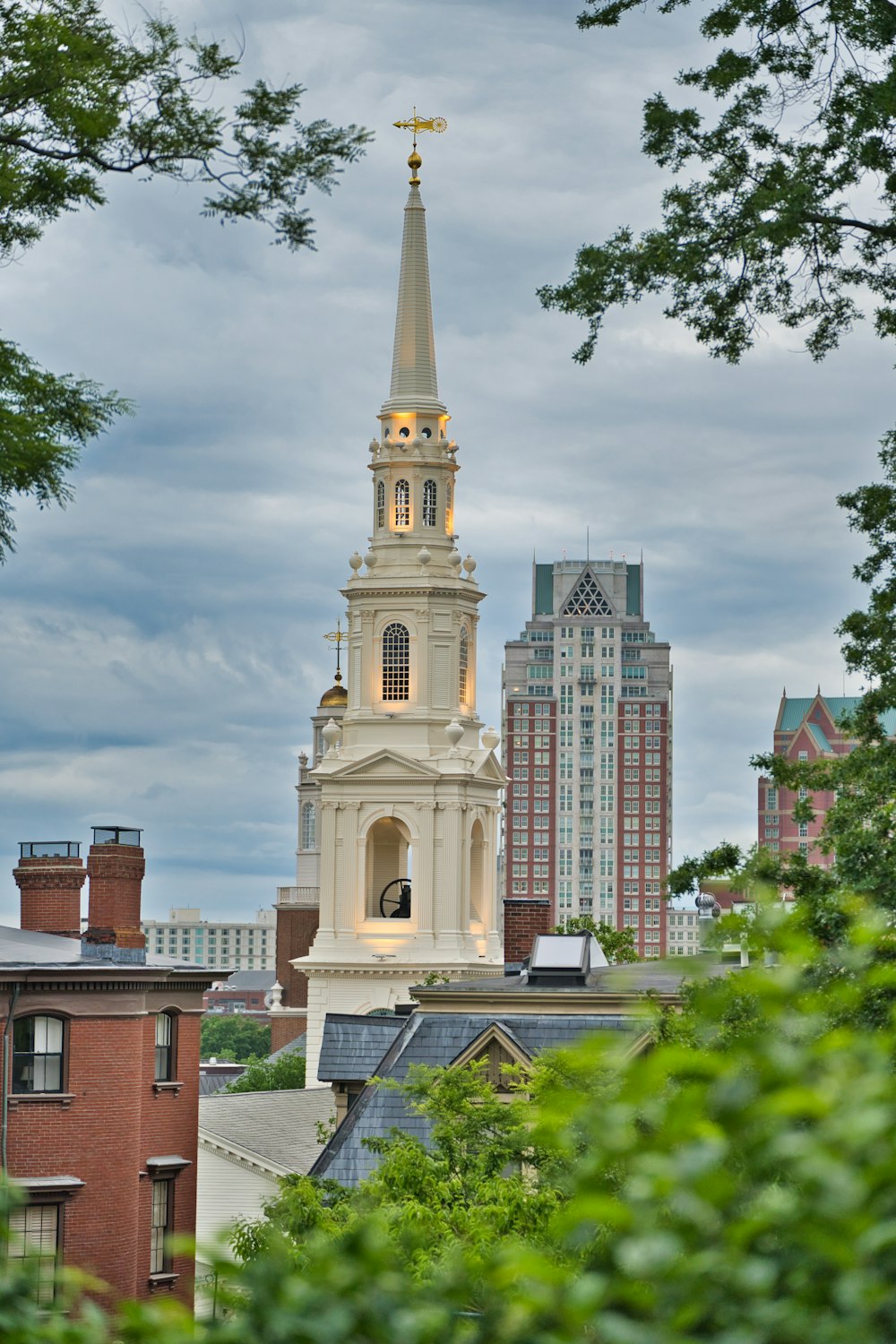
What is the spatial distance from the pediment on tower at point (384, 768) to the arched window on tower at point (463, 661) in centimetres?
365

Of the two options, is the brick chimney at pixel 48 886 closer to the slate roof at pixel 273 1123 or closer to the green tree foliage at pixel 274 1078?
the slate roof at pixel 273 1123

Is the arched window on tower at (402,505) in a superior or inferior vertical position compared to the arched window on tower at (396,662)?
superior

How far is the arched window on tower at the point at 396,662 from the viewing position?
74.0 meters

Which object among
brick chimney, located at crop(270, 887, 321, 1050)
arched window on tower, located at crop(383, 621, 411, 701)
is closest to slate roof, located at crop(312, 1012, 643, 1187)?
arched window on tower, located at crop(383, 621, 411, 701)

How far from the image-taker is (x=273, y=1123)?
49531mm

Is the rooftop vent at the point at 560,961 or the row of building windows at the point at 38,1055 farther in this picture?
the rooftop vent at the point at 560,961

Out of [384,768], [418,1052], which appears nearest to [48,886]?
[418,1052]

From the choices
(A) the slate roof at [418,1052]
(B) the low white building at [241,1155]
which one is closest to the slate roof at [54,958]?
(B) the low white building at [241,1155]

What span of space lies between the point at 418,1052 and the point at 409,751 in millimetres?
39667

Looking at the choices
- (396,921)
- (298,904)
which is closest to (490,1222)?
(396,921)

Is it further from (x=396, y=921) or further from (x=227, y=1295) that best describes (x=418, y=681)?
(x=227, y=1295)

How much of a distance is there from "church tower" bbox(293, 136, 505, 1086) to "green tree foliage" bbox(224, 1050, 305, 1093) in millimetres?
14159

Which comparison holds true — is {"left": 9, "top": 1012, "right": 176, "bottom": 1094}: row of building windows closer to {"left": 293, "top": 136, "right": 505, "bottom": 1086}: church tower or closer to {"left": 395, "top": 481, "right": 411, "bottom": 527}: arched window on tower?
{"left": 293, "top": 136, "right": 505, "bottom": 1086}: church tower

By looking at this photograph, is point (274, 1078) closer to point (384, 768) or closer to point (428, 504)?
point (384, 768)
